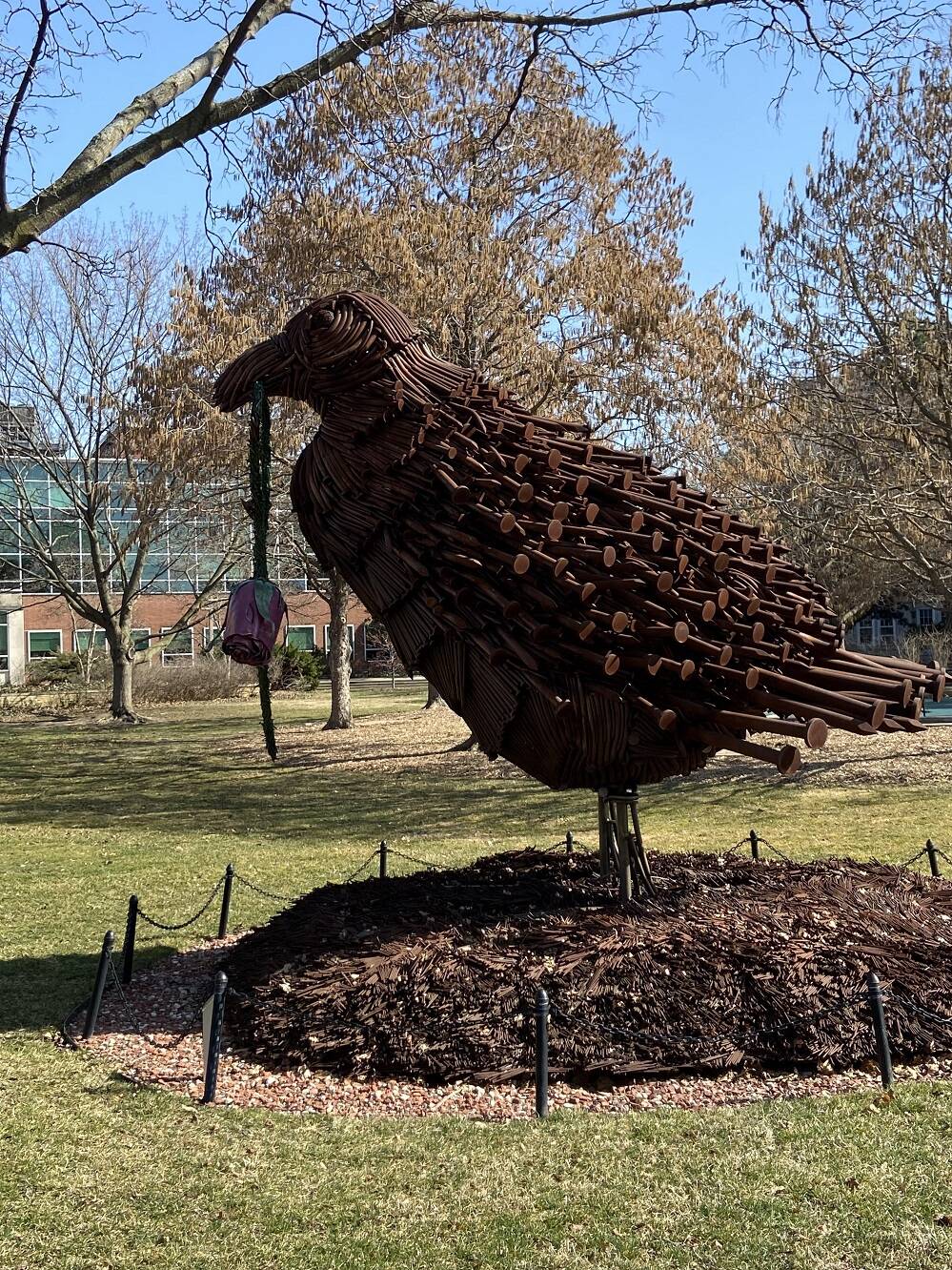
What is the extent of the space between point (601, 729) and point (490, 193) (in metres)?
12.8

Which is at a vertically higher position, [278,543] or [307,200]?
[307,200]

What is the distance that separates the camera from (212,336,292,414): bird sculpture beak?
708 centimetres

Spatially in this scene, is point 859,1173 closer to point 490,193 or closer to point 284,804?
point 284,804

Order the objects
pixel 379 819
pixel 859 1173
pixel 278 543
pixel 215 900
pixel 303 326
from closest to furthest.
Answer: pixel 859 1173
pixel 303 326
pixel 215 900
pixel 379 819
pixel 278 543

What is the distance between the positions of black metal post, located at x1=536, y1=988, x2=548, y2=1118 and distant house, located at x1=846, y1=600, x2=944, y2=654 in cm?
3636

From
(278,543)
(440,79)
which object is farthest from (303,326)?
(278,543)

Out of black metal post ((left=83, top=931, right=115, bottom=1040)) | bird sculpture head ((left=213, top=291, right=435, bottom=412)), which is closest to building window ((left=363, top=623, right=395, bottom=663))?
bird sculpture head ((left=213, top=291, right=435, bottom=412))

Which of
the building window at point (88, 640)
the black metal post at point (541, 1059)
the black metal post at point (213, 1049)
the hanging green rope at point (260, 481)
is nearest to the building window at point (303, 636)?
the building window at point (88, 640)

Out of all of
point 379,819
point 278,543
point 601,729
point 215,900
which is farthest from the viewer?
point 278,543

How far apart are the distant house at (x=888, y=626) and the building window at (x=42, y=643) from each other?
101ft

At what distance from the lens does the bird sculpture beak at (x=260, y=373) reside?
23.2 ft

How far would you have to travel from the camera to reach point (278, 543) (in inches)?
936

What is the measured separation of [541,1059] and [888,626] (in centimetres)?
4505

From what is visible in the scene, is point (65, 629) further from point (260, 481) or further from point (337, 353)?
point (337, 353)
